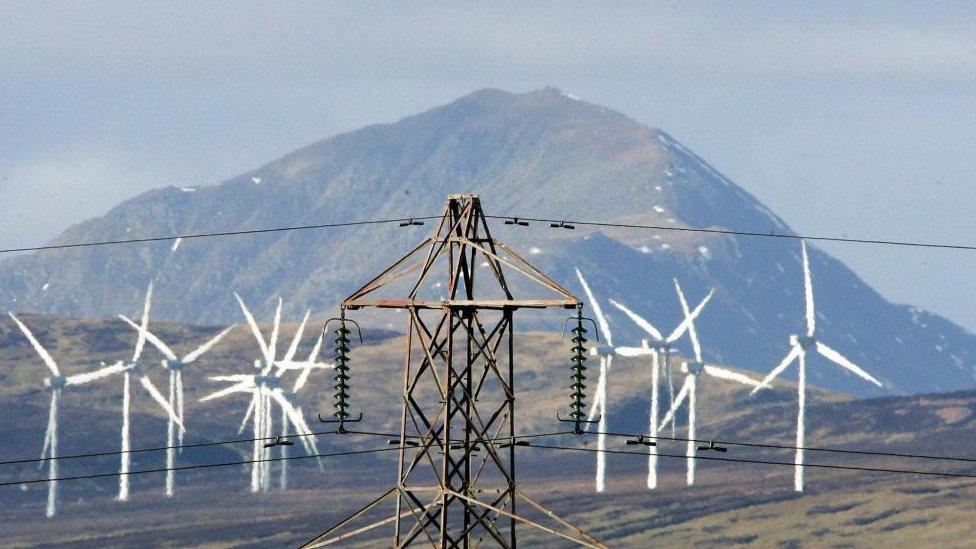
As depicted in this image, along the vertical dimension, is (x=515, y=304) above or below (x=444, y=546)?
above

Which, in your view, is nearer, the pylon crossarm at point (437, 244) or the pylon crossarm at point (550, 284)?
the pylon crossarm at point (550, 284)

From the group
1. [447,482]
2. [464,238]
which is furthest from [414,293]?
[447,482]

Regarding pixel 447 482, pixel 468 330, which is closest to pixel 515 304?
pixel 468 330

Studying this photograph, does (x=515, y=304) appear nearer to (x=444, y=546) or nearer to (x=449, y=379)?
(x=449, y=379)

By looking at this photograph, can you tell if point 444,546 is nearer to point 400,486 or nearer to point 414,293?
point 400,486

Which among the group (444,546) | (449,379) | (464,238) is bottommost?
(444,546)

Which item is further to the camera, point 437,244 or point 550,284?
point 437,244

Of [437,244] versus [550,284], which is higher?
[437,244]

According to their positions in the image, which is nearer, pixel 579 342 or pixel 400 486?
pixel 400 486

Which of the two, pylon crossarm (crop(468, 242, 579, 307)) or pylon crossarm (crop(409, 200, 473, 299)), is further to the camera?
pylon crossarm (crop(409, 200, 473, 299))
